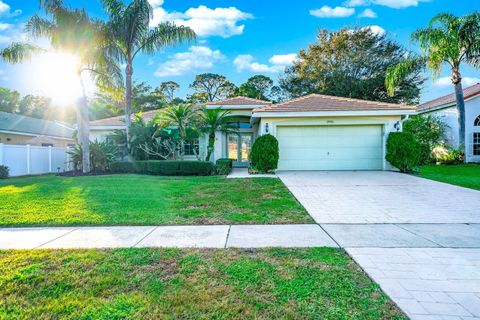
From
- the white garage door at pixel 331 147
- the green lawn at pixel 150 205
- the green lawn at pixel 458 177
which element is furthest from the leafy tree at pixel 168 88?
the green lawn at pixel 458 177

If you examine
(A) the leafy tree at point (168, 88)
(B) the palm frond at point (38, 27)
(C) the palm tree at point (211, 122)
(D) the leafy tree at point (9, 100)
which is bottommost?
(C) the palm tree at point (211, 122)

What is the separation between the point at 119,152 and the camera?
15555 mm

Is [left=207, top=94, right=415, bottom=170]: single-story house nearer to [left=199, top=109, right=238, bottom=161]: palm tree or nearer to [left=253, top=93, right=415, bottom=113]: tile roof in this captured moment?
[left=253, top=93, right=415, bottom=113]: tile roof

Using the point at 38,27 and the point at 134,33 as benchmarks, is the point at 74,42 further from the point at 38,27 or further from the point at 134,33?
the point at 134,33

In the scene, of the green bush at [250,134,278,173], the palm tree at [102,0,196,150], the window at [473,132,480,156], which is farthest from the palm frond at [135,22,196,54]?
the window at [473,132,480,156]

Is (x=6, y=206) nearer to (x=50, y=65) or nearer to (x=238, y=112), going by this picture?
(x=50, y=65)

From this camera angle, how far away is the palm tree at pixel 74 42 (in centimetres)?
1264

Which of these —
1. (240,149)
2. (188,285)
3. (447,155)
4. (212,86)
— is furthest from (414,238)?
(212,86)

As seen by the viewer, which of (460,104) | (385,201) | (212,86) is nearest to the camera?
(385,201)

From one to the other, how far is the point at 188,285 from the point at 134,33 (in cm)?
1519

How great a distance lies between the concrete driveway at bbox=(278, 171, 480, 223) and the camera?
5322mm

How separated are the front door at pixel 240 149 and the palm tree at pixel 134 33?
21.1 ft

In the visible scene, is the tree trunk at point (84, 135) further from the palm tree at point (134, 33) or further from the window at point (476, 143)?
the window at point (476, 143)

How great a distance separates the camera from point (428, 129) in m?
18.5
